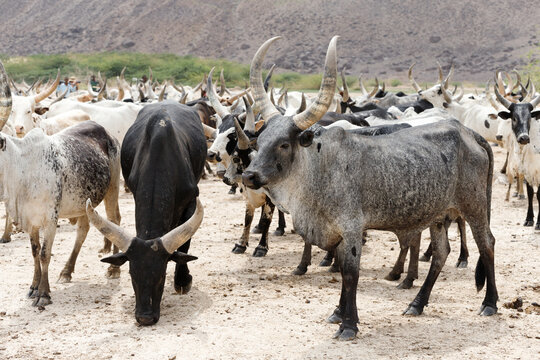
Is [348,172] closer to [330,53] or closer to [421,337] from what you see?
[330,53]

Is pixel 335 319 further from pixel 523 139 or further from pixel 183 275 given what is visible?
pixel 523 139

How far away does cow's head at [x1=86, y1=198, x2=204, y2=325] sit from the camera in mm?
5648

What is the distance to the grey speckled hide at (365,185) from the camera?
5.33m

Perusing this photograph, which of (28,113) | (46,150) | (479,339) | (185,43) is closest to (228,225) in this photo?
(28,113)

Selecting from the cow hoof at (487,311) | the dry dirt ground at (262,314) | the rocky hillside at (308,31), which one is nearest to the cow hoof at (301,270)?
the dry dirt ground at (262,314)

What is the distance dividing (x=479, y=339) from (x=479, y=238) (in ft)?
3.22

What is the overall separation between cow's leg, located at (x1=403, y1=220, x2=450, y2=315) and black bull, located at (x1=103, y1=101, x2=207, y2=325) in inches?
77.1

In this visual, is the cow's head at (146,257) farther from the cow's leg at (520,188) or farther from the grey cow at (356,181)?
the cow's leg at (520,188)

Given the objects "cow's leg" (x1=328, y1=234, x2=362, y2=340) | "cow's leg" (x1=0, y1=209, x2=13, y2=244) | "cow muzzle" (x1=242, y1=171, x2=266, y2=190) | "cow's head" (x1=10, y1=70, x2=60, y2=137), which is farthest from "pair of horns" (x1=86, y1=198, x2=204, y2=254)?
"cow's head" (x1=10, y1=70, x2=60, y2=137)

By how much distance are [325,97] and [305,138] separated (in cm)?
34

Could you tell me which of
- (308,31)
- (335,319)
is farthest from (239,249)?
(308,31)

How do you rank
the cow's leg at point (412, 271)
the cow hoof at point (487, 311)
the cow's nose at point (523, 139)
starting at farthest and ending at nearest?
the cow's nose at point (523, 139) → the cow's leg at point (412, 271) → the cow hoof at point (487, 311)

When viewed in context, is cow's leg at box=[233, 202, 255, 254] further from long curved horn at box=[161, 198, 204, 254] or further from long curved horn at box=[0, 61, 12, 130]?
long curved horn at box=[0, 61, 12, 130]

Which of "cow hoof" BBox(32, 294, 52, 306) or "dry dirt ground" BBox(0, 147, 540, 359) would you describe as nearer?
"dry dirt ground" BBox(0, 147, 540, 359)
